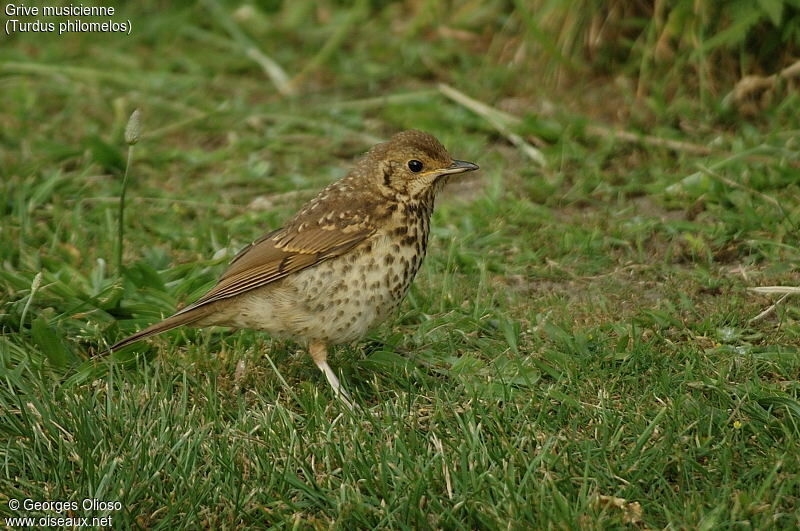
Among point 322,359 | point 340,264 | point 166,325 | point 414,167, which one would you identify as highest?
point 414,167

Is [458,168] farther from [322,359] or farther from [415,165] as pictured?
[322,359]

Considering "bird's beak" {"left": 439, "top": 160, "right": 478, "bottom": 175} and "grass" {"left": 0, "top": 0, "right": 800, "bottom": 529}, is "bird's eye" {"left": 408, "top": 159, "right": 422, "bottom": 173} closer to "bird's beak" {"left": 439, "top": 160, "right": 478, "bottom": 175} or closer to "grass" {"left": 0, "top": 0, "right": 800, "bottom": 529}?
"bird's beak" {"left": 439, "top": 160, "right": 478, "bottom": 175}

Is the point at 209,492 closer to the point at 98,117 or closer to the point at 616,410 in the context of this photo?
the point at 616,410

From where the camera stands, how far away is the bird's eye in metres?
5.10

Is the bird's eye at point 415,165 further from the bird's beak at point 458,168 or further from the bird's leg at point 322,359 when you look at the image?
the bird's leg at point 322,359

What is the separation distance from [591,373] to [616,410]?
1.25 feet

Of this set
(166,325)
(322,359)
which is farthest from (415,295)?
(166,325)

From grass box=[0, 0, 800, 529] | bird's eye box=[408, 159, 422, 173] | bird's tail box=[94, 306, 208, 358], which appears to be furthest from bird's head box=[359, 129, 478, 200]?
bird's tail box=[94, 306, 208, 358]

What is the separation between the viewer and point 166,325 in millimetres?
4891

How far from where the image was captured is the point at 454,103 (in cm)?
783

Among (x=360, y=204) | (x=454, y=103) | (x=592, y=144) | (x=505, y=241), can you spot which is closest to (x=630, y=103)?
(x=592, y=144)

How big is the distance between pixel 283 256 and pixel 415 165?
703 millimetres

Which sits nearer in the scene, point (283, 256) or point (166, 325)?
point (166, 325)

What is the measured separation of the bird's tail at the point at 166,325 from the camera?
4.87 metres
